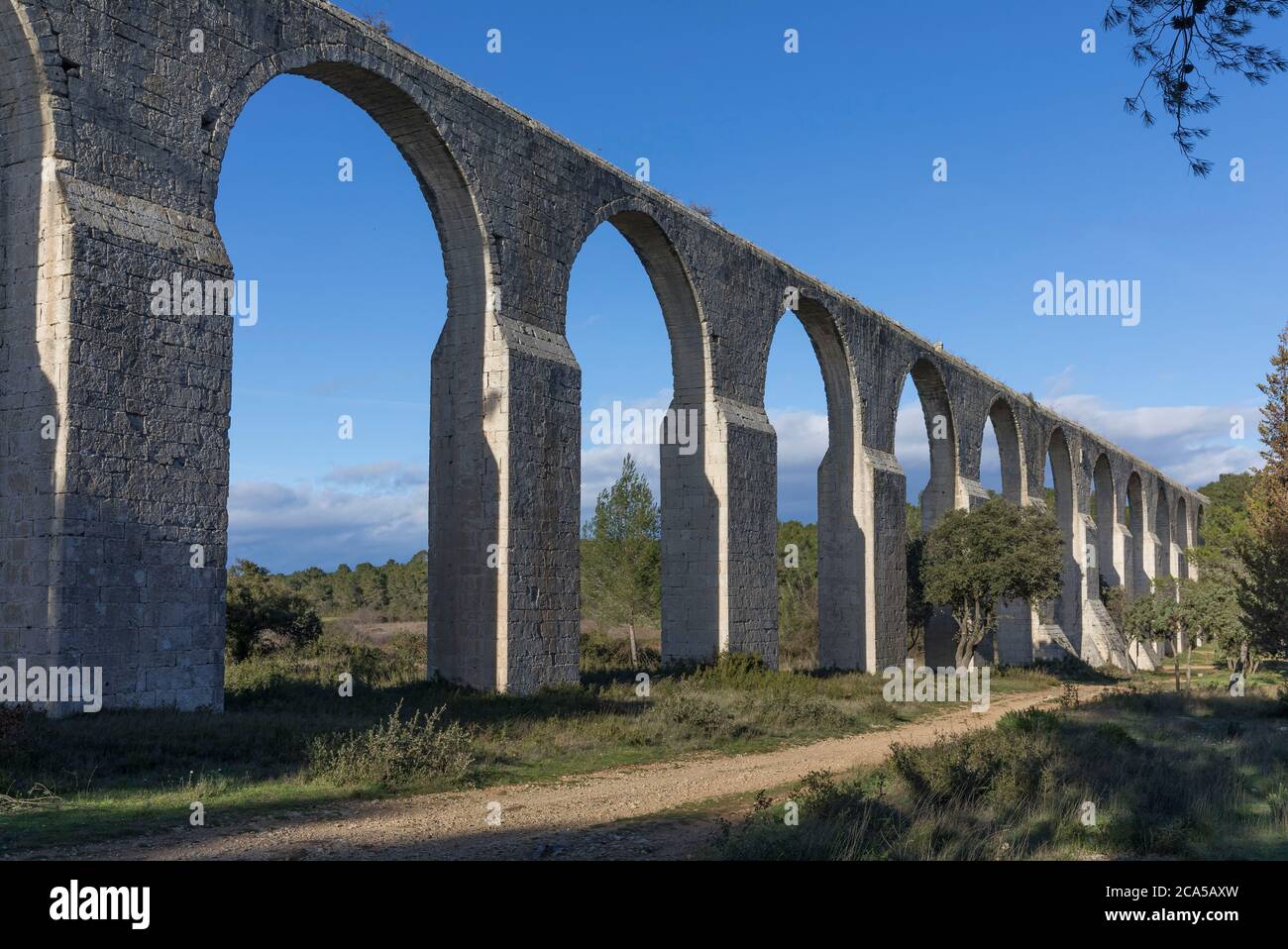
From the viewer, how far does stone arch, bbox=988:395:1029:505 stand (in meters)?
34.5

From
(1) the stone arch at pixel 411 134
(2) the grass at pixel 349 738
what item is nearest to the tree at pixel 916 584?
(2) the grass at pixel 349 738

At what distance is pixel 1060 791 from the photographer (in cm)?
839

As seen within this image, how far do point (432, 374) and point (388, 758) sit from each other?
7250mm

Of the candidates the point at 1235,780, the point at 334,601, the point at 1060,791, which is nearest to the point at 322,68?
the point at 1060,791

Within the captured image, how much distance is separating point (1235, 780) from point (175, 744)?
28.7ft

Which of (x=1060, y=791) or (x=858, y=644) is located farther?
(x=858, y=644)

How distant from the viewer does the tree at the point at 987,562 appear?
2434 cm

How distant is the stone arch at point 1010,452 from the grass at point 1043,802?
75.2 ft

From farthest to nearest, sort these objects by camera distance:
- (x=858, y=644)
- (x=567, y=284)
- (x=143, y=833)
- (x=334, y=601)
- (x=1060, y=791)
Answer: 1. (x=334, y=601)
2. (x=858, y=644)
3. (x=567, y=284)
4. (x=1060, y=791)
5. (x=143, y=833)

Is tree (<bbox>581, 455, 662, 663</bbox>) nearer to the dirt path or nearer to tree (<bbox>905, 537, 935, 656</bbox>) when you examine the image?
tree (<bbox>905, 537, 935, 656</bbox>)

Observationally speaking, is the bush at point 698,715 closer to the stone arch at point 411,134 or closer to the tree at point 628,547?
the stone arch at point 411,134

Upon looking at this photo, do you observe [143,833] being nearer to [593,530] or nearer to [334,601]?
[593,530]

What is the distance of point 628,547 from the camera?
3017 centimetres
